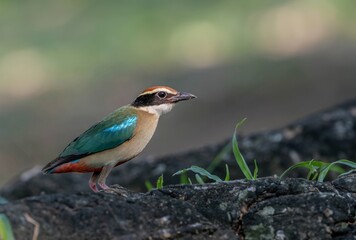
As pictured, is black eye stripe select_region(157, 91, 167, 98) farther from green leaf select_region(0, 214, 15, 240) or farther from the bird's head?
green leaf select_region(0, 214, 15, 240)

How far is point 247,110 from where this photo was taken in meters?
17.5

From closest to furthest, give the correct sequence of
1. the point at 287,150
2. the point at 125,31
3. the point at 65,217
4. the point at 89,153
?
1. the point at 65,217
2. the point at 89,153
3. the point at 287,150
4. the point at 125,31

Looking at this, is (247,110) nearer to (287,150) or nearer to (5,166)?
(5,166)

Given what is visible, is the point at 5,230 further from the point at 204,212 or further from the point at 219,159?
the point at 219,159

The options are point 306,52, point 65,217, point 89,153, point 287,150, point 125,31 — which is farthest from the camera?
point 125,31

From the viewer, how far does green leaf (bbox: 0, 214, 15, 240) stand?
458 centimetres

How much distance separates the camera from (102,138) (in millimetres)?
6719

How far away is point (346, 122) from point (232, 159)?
1.12 meters

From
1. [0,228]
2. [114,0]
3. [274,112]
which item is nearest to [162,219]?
[0,228]

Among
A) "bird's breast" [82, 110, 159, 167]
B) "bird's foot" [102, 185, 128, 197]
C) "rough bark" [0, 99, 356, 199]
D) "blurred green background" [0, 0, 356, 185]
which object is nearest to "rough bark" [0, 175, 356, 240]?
"bird's foot" [102, 185, 128, 197]

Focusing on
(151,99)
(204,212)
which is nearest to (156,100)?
(151,99)

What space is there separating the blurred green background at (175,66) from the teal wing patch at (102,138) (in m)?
9.86

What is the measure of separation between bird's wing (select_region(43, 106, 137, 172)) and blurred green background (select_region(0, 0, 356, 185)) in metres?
9.88

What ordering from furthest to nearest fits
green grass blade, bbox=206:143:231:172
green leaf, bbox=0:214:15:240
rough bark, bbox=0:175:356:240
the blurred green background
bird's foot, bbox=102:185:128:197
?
the blurred green background, green grass blade, bbox=206:143:231:172, bird's foot, bbox=102:185:128:197, rough bark, bbox=0:175:356:240, green leaf, bbox=0:214:15:240
